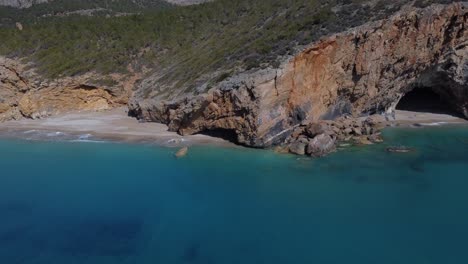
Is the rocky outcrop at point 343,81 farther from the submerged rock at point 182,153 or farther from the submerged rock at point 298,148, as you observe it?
the submerged rock at point 182,153

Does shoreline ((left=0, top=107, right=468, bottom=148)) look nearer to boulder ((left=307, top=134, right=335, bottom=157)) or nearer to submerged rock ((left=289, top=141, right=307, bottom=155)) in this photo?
submerged rock ((left=289, top=141, right=307, bottom=155))

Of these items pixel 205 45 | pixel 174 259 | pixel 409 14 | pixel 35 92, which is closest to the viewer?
pixel 174 259

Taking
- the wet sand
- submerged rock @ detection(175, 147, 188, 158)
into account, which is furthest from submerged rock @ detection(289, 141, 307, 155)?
submerged rock @ detection(175, 147, 188, 158)

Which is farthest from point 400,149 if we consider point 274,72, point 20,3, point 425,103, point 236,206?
point 20,3

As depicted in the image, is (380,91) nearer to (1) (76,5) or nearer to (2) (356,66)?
(2) (356,66)

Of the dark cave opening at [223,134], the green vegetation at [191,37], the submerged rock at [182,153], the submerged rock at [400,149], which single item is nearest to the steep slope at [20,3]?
the green vegetation at [191,37]

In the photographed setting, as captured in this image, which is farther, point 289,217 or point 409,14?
point 409,14

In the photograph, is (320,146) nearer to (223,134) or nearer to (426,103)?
(223,134)

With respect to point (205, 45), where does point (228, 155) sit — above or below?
below

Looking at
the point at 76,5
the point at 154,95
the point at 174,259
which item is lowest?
the point at 174,259

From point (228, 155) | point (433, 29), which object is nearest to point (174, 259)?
point (228, 155)
